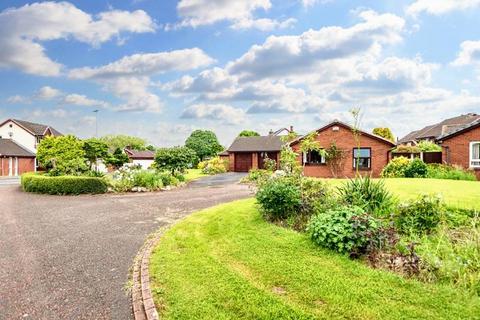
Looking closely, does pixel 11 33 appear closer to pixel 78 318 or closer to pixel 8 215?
pixel 8 215

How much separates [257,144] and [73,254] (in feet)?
112

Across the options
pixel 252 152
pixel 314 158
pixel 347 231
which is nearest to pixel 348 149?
pixel 314 158

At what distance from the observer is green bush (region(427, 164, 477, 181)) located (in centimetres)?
1833

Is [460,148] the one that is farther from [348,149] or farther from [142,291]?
[142,291]

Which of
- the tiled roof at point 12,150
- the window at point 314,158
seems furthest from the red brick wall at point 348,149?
the tiled roof at point 12,150

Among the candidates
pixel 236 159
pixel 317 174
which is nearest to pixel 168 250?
pixel 317 174

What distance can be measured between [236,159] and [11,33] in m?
28.3

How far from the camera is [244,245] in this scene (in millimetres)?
6352

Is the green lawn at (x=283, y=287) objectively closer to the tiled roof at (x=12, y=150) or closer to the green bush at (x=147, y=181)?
the green bush at (x=147, y=181)

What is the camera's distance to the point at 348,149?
80.4ft

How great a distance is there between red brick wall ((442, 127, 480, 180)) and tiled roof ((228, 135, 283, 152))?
18.8m

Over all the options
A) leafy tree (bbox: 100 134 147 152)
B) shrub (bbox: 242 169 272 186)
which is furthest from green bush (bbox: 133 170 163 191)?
leafy tree (bbox: 100 134 147 152)

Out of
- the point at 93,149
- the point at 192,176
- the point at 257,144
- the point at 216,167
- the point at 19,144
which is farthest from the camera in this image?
the point at 19,144

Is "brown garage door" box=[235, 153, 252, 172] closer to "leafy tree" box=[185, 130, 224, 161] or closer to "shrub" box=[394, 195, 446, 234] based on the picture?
"leafy tree" box=[185, 130, 224, 161]
